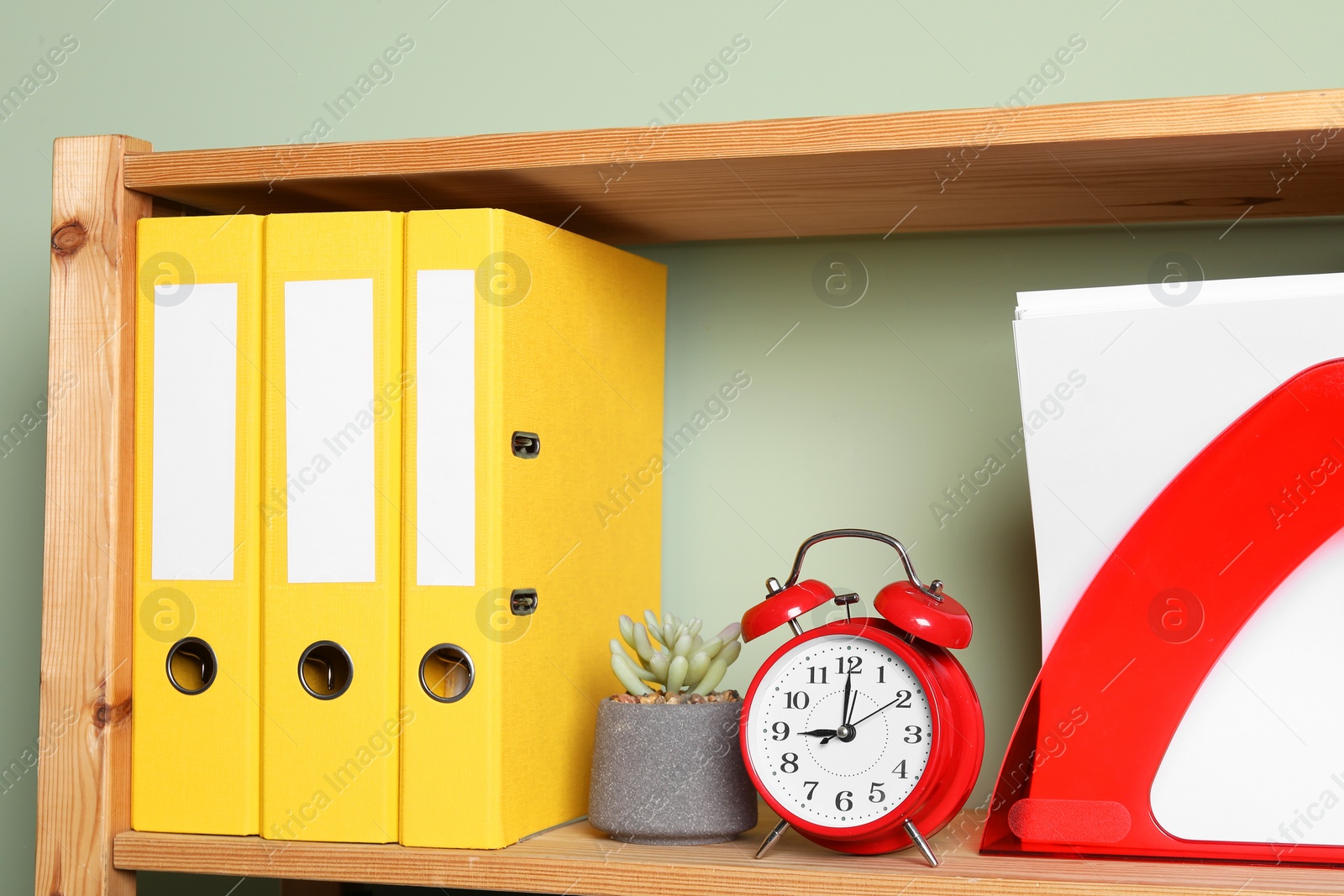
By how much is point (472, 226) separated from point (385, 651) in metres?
0.29

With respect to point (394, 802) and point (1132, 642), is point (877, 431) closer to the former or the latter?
point (1132, 642)

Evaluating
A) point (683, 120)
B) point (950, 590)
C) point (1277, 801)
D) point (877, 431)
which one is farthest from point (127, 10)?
point (1277, 801)

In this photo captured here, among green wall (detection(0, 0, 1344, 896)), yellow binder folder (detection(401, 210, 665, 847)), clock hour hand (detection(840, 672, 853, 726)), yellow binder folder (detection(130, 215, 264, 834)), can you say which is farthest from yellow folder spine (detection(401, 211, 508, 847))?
green wall (detection(0, 0, 1344, 896))

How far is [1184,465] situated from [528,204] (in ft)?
1.67

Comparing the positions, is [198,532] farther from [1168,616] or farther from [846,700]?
[1168,616]

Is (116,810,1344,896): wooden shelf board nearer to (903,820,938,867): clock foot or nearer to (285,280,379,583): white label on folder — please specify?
(903,820,938,867): clock foot

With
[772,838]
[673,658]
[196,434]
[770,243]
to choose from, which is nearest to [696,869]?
[772,838]

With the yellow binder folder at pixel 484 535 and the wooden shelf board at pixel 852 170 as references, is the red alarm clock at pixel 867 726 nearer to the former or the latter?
the yellow binder folder at pixel 484 535

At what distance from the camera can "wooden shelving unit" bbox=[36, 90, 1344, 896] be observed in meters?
0.70

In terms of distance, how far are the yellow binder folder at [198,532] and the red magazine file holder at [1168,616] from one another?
0.51 meters

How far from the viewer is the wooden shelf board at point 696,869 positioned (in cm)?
67

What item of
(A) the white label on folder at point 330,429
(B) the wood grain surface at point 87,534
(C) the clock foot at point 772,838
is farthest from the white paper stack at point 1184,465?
(B) the wood grain surface at point 87,534

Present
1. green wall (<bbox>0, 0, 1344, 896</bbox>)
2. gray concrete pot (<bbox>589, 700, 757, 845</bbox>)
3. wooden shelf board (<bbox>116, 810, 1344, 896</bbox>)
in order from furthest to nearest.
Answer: green wall (<bbox>0, 0, 1344, 896</bbox>) → gray concrete pot (<bbox>589, 700, 757, 845</bbox>) → wooden shelf board (<bbox>116, 810, 1344, 896</bbox>)

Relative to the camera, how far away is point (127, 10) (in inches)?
46.4
